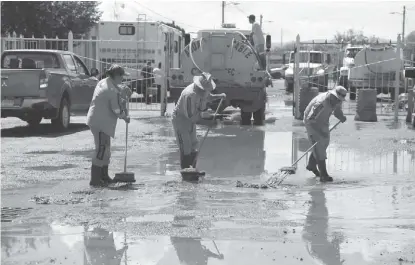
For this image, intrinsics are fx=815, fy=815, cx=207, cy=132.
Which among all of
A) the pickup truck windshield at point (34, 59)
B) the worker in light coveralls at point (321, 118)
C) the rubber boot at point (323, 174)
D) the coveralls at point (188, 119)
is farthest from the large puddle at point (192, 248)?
the pickup truck windshield at point (34, 59)

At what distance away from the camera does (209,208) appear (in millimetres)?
9227

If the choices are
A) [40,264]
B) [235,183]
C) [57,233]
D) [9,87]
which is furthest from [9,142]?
[40,264]

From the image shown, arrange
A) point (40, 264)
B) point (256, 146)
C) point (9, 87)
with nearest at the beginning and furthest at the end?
point (40, 264)
point (256, 146)
point (9, 87)

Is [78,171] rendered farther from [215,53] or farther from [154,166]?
[215,53]

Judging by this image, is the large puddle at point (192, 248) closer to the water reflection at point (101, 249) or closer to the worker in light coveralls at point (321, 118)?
the water reflection at point (101, 249)

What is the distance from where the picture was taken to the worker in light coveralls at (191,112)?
445 inches

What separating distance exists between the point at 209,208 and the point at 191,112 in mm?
2375

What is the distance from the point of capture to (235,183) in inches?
443

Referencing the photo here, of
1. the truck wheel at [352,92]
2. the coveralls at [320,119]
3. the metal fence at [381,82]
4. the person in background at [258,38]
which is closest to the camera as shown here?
the coveralls at [320,119]

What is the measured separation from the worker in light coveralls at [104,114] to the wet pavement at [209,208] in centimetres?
34

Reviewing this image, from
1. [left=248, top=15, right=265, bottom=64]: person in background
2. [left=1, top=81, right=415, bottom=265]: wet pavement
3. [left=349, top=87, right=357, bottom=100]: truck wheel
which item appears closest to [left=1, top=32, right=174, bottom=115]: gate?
[left=248, top=15, right=265, bottom=64]: person in background

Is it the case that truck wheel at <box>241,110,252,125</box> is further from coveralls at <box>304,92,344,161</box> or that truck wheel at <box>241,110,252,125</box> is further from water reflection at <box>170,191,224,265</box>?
water reflection at <box>170,191,224,265</box>

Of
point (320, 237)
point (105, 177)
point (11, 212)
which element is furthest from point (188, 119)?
point (320, 237)

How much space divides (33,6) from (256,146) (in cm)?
2475
